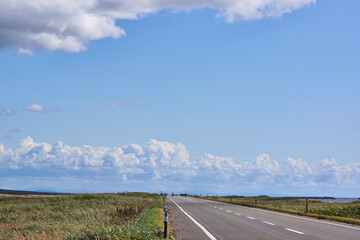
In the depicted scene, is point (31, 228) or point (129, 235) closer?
point (129, 235)

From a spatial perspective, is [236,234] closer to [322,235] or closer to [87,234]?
[322,235]

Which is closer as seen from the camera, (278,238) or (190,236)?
(278,238)

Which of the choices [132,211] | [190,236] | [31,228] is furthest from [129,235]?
[132,211]

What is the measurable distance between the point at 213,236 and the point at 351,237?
5.02 metres

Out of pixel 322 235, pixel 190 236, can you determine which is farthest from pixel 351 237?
pixel 190 236

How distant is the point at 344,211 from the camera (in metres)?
31.4

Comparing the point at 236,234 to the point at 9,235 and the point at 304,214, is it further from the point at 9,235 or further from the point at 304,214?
the point at 304,214

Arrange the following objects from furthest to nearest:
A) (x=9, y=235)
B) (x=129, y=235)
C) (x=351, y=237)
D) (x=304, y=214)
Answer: (x=304, y=214)
(x=9, y=235)
(x=351, y=237)
(x=129, y=235)

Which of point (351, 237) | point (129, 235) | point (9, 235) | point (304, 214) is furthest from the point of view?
point (304, 214)

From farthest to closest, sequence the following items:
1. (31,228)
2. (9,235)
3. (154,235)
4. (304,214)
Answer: (304,214), (31,228), (9,235), (154,235)

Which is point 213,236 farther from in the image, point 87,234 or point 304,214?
point 304,214

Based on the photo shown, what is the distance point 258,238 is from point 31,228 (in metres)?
14.8

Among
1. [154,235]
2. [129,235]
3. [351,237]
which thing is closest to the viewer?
[129,235]

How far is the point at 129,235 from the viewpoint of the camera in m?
13.7
